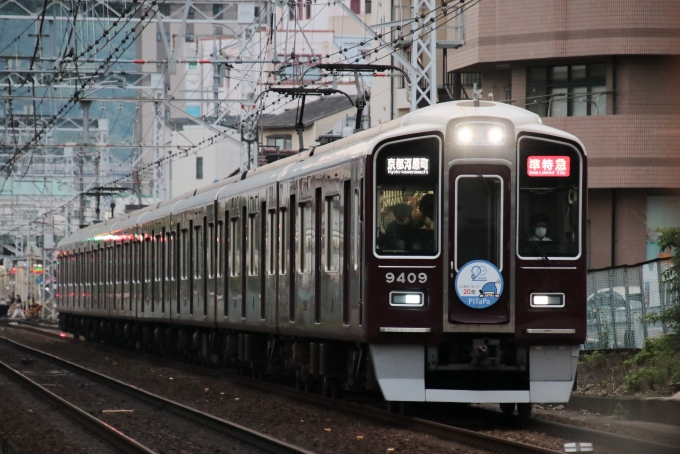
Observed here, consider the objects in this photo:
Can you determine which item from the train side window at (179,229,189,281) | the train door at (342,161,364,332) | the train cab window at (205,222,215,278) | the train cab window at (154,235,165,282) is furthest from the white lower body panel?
the train cab window at (154,235,165,282)

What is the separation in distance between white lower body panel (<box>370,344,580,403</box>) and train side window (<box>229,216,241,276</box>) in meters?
6.37

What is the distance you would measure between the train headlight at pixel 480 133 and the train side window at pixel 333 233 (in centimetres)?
157

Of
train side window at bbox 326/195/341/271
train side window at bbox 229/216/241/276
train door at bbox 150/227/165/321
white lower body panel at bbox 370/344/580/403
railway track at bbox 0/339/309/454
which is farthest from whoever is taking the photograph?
train door at bbox 150/227/165/321

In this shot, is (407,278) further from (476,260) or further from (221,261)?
(221,261)

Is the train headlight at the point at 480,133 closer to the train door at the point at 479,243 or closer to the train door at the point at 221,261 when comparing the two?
the train door at the point at 479,243

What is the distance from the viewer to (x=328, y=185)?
12523 millimetres

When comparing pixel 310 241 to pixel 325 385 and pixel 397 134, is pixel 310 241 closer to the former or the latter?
pixel 325 385

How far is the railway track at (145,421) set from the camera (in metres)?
10.4

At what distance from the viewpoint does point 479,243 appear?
1096cm

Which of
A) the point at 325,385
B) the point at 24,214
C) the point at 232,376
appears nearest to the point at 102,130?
the point at 24,214

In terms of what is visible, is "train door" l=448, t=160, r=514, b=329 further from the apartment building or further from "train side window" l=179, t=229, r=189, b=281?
the apartment building

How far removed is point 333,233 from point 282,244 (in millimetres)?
2327

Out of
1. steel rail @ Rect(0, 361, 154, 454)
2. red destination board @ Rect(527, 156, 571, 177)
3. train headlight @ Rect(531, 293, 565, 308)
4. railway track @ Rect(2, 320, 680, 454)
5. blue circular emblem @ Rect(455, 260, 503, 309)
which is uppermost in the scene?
red destination board @ Rect(527, 156, 571, 177)

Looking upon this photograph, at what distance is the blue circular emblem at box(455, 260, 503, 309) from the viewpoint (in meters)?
10.9
